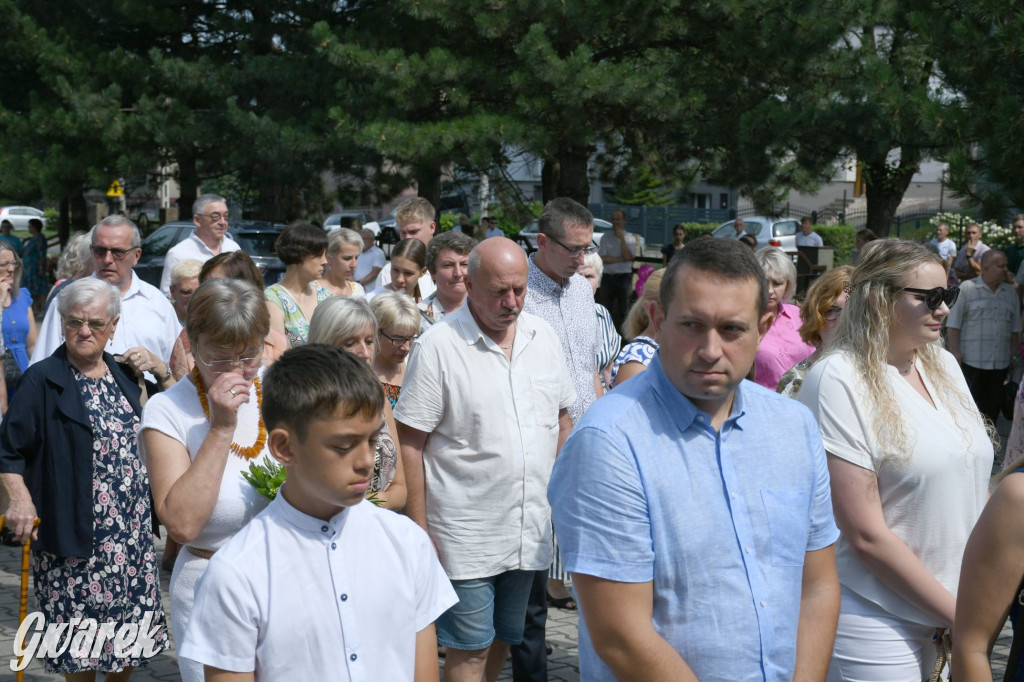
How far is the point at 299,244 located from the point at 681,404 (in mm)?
4349

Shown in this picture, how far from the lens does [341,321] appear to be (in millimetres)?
4461

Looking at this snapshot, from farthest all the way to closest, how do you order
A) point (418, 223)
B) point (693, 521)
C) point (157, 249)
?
point (157, 249)
point (418, 223)
point (693, 521)

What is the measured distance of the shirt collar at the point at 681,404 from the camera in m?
2.30

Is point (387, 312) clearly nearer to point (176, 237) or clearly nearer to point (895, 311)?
point (895, 311)

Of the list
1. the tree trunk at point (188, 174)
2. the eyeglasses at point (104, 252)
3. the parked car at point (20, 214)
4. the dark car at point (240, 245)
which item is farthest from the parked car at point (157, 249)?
the parked car at point (20, 214)

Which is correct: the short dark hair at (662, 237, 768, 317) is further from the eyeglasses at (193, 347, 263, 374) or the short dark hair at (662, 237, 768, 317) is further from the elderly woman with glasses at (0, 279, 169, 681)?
the elderly woman with glasses at (0, 279, 169, 681)

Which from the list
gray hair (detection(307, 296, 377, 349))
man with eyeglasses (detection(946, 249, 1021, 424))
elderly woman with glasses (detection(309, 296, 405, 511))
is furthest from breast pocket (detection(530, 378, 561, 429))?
man with eyeglasses (detection(946, 249, 1021, 424))

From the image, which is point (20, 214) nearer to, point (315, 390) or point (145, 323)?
point (145, 323)

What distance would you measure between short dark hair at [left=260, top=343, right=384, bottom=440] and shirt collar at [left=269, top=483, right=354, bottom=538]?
0.16 metres

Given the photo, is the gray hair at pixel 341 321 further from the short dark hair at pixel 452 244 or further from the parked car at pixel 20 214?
the parked car at pixel 20 214

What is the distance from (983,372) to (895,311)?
26.2 feet

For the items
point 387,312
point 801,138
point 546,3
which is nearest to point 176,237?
point 546,3

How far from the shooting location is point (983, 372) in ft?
34.5

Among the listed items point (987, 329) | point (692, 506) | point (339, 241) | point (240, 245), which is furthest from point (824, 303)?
point (240, 245)
